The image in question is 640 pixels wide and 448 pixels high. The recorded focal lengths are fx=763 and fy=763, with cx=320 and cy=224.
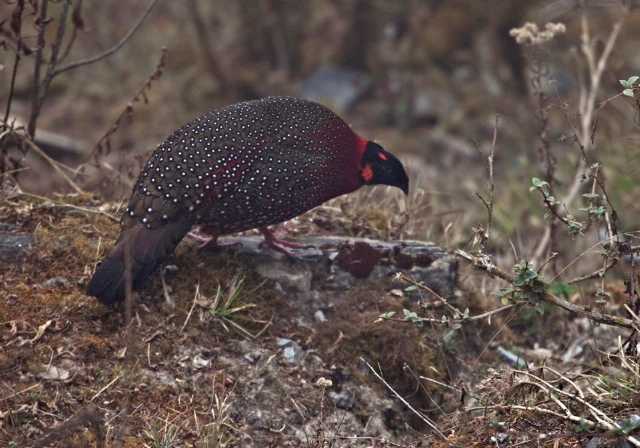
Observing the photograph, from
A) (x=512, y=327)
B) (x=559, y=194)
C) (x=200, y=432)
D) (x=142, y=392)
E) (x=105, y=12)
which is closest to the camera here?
(x=200, y=432)

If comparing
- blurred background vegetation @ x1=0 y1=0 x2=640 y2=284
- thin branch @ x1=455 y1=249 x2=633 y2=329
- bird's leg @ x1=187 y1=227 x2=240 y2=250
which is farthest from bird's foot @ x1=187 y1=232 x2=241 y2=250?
blurred background vegetation @ x1=0 y1=0 x2=640 y2=284

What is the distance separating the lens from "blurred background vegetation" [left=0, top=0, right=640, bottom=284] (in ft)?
33.9

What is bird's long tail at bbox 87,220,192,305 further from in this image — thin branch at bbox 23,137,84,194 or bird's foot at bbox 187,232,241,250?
thin branch at bbox 23,137,84,194

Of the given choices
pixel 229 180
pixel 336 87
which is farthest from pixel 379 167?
pixel 336 87

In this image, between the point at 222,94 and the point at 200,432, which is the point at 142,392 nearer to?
the point at 200,432

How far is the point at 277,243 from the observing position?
466 centimetres

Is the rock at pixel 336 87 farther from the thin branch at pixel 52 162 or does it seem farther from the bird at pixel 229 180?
the bird at pixel 229 180

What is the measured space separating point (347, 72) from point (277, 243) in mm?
7079

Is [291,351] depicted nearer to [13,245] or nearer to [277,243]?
[277,243]

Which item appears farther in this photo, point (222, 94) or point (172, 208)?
point (222, 94)

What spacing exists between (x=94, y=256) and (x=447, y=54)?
25.6ft

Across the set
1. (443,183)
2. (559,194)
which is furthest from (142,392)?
(443,183)

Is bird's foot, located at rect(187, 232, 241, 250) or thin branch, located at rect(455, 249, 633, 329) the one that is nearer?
thin branch, located at rect(455, 249, 633, 329)

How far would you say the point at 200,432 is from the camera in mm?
3434
